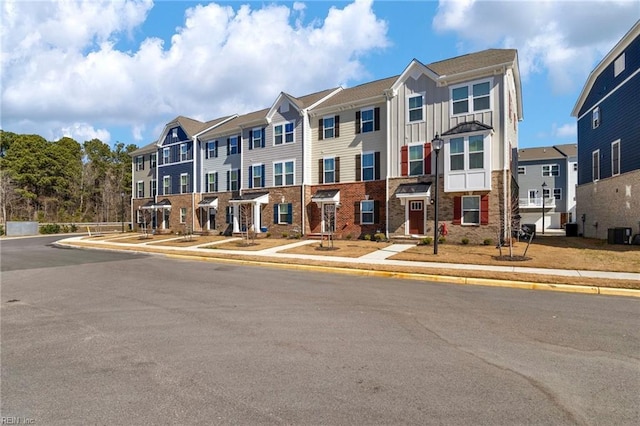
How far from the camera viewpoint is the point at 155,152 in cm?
3975

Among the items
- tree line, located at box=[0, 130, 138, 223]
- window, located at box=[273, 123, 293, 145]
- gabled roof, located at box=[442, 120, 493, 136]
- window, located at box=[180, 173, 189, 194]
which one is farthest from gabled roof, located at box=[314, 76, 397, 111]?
tree line, located at box=[0, 130, 138, 223]

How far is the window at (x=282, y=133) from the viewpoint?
89.2ft

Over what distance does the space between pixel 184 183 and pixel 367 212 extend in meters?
20.9

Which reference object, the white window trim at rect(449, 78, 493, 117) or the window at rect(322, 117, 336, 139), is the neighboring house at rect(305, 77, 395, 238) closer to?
the window at rect(322, 117, 336, 139)

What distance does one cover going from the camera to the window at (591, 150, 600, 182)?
23.7 metres

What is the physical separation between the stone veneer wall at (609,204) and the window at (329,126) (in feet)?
57.9

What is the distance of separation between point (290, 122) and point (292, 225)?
812cm

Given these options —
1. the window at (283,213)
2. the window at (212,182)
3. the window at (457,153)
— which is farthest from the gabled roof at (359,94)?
the window at (212,182)

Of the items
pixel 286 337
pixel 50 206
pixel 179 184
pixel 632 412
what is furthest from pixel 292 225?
pixel 50 206

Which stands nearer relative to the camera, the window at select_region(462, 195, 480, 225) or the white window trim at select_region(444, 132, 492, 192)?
the white window trim at select_region(444, 132, 492, 192)

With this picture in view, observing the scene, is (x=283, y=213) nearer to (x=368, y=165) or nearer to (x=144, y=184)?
(x=368, y=165)

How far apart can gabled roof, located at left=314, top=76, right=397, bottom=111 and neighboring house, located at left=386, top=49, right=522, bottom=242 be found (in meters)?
2.10

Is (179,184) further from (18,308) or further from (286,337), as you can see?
(286,337)

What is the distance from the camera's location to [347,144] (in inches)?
968
